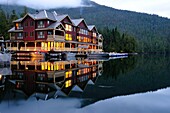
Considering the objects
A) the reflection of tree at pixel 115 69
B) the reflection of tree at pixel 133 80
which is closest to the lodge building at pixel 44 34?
the reflection of tree at pixel 115 69

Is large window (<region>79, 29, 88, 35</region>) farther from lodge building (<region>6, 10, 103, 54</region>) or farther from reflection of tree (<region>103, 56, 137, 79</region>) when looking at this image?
reflection of tree (<region>103, 56, 137, 79</region>)

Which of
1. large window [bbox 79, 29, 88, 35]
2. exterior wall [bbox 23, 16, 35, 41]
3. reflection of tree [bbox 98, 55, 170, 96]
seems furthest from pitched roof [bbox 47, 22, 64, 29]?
reflection of tree [bbox 98, 55, 170, 96]

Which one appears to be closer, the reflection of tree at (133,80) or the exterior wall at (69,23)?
the reflection of tree at (133,80)

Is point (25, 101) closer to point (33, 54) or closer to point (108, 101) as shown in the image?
point (108, 101)

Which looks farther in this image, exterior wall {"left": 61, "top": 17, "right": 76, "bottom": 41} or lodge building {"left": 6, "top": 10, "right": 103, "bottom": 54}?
exterior wall {"left": 61, "top": 17, "right": 76, "bottom": 41}

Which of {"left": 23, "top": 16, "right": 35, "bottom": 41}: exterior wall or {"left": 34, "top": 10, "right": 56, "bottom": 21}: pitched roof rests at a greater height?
{"left": 34, "top": 10, "right": 56, "bottom": 21}: pitched roof

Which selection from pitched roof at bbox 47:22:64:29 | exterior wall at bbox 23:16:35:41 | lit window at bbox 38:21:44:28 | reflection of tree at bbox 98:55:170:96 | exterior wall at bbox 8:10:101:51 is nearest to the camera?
reflection of tree at bbox 98:55:170:96

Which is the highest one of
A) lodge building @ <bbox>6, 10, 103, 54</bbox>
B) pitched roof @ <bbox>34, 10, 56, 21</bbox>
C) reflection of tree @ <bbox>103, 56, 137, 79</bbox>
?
pitched roof @ <bbox>34, 10, 56, 21</bbox>

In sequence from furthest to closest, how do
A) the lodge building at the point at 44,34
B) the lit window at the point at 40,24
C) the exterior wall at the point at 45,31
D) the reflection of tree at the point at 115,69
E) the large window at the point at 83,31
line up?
the large window at the point at 83,31
the lit window at the point at 40,24
the exterior wall at the point at 45,31
the lodge building at the point at 44,34
the reflection of tree at the point at 115,69

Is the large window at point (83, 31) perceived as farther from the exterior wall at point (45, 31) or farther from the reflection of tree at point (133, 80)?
the reflection of tree at point (133, 80)

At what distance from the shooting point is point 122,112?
33.7 ft

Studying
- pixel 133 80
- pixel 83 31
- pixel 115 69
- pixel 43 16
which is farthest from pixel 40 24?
pixel 133 80

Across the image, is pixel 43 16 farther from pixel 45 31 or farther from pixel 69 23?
pixel 69 23

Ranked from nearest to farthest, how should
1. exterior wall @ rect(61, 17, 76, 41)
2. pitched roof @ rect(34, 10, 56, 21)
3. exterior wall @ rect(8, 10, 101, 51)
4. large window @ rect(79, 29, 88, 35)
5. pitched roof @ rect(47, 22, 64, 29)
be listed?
pitched roof @ rect(47, 22, 64, 29), exterior wall @ rect(8, 10, 101, 51), pitched roof @ rect(34, 10, 56, 21), exterior wall @ rect(61, 17, 76, 41), large window @ rect(79, 29, 88, 35)
